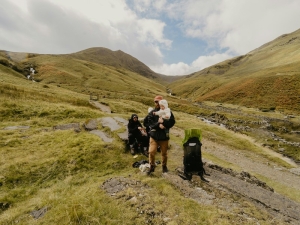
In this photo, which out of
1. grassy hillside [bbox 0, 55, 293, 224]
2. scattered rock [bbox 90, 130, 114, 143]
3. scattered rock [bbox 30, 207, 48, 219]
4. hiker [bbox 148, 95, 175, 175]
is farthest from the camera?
scattered rock [bbox 90, 130, 114, 143]

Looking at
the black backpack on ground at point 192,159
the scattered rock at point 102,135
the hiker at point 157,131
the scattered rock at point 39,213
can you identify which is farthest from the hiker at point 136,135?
the scattered rock at point 39,213

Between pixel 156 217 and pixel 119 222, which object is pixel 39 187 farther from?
pixel 156 217

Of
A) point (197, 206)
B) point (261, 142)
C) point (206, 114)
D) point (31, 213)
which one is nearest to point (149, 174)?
point (197, 206)

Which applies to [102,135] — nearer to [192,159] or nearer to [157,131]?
[157,131]

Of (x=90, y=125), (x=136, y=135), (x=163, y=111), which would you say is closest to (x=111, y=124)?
(x=90, y=125)

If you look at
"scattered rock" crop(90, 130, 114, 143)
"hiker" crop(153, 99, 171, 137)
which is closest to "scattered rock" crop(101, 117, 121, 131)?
"scattered rock" crop(90, 130, 114, 143)

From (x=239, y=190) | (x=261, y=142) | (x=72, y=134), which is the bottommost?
(x=261, y=142)

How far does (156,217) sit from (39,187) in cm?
651

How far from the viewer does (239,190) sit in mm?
10758

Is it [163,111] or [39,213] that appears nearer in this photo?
[39,213]

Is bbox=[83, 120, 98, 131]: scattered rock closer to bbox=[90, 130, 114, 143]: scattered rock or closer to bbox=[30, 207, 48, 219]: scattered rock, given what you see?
bbox=[90, 130, 114, 143]: scattered rock

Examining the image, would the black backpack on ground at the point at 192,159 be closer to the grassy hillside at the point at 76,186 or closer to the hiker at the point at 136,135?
the grassy hillside at the point at 76,186

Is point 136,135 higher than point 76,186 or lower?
higher

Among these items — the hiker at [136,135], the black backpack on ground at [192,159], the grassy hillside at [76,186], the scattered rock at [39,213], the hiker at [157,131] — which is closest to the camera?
the grassy hillside at [76,186]
